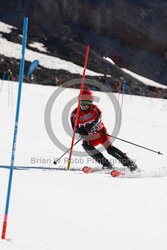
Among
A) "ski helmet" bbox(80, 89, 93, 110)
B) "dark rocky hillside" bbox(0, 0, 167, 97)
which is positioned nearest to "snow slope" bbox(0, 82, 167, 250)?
"ski helmet" bbox(80, 89, 93, 110)

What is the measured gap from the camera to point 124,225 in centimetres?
418

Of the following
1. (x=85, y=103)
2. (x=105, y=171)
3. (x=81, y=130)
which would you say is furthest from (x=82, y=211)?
(x=85, y=103)

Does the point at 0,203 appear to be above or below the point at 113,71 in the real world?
below

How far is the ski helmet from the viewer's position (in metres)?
7.41

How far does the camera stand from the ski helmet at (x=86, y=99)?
7406 mm

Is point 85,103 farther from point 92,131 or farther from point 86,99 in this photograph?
point 92,131

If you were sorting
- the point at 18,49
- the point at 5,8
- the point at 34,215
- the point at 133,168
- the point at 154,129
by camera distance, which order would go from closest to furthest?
the point at 34,215, the point at 133,168, the point at 154,129, the point at 18,49, the point at 5,8

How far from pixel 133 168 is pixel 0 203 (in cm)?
397

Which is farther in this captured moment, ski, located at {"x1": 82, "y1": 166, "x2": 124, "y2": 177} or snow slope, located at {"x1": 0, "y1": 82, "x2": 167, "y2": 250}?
ski, located at {"x1": 82, "y1": 166, "x2": 124, "y2": 177}

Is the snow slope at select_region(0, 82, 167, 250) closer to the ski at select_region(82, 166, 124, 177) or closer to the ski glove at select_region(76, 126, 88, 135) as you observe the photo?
the ski at select_region(82, 166, 124, 177)

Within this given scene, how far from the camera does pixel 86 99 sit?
746 cm

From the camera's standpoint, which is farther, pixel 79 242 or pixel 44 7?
pixel 44 7

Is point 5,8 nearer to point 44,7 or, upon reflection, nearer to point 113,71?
point 44,7

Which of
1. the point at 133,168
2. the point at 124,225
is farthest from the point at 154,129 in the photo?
the point at 124,225
